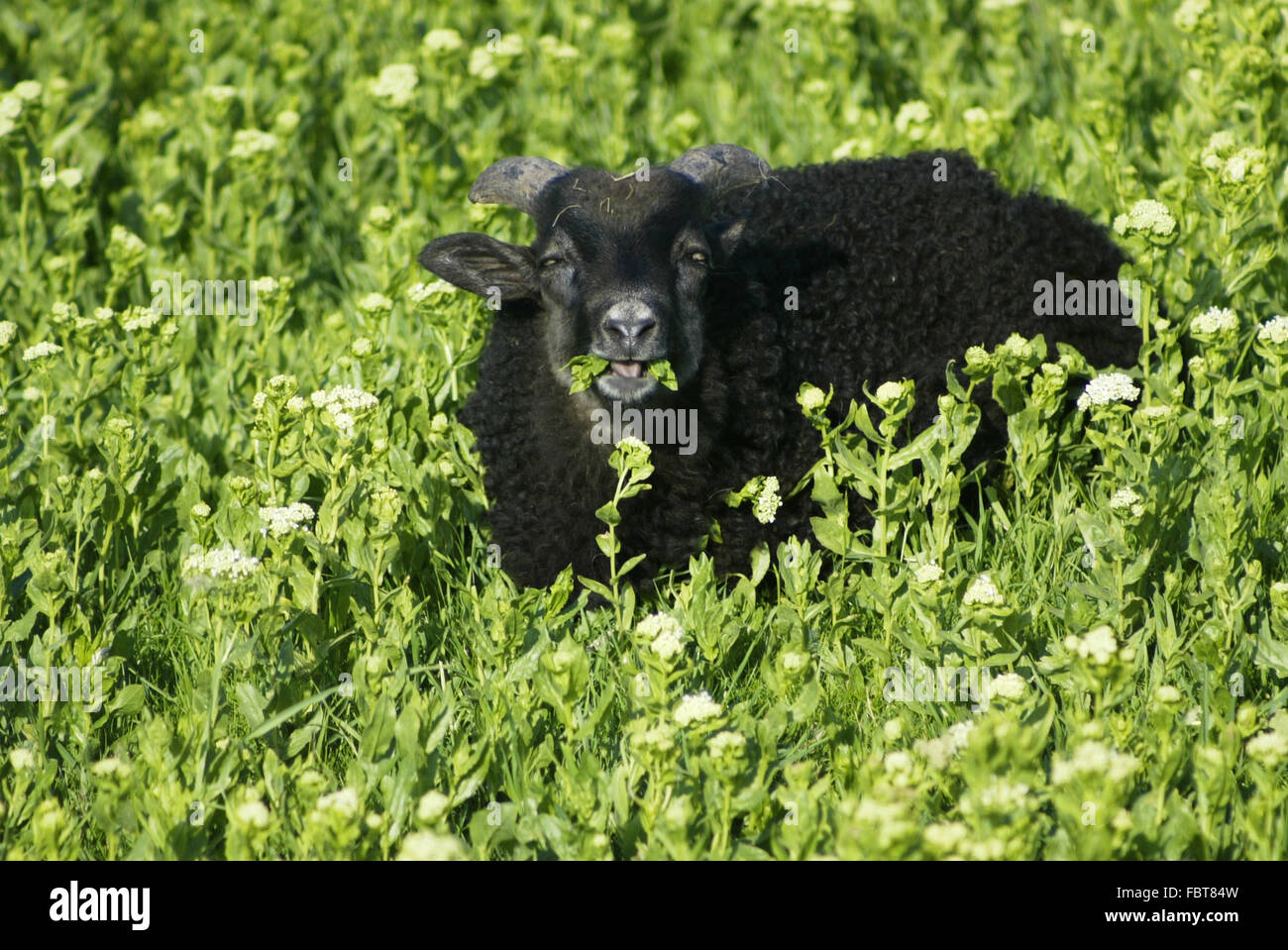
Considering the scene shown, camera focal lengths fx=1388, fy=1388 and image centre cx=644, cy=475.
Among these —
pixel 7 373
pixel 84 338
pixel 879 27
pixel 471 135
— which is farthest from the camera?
pixel 879 27

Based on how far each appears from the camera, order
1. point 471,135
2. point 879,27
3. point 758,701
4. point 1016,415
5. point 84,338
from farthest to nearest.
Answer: point 879,27 → point 471,135 → point 84,338 → point 1016,415 → point 758,701

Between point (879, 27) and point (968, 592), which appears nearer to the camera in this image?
point (968, 592)

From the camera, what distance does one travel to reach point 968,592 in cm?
408

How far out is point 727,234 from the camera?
18.3 feet

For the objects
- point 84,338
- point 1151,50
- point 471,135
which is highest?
point 1151,50

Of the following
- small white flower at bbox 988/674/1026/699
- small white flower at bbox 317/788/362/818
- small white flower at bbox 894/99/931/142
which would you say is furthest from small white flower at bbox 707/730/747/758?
small white flower at bbox 894/99/931/142

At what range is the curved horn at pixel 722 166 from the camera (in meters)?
5.65

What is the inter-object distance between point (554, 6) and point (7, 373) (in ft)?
15.1

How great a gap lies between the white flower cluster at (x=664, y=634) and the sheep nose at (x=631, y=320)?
143cm

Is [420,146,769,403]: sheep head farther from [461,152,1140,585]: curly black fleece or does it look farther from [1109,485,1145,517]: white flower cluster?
[1109,485,1145,517]: white flower cluster

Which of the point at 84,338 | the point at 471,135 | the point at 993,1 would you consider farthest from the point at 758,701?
the point at 993,1

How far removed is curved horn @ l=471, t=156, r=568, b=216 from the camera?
5621 mm

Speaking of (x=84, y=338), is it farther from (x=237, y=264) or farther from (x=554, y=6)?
(x=554, y=6)

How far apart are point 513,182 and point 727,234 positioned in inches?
35.2
